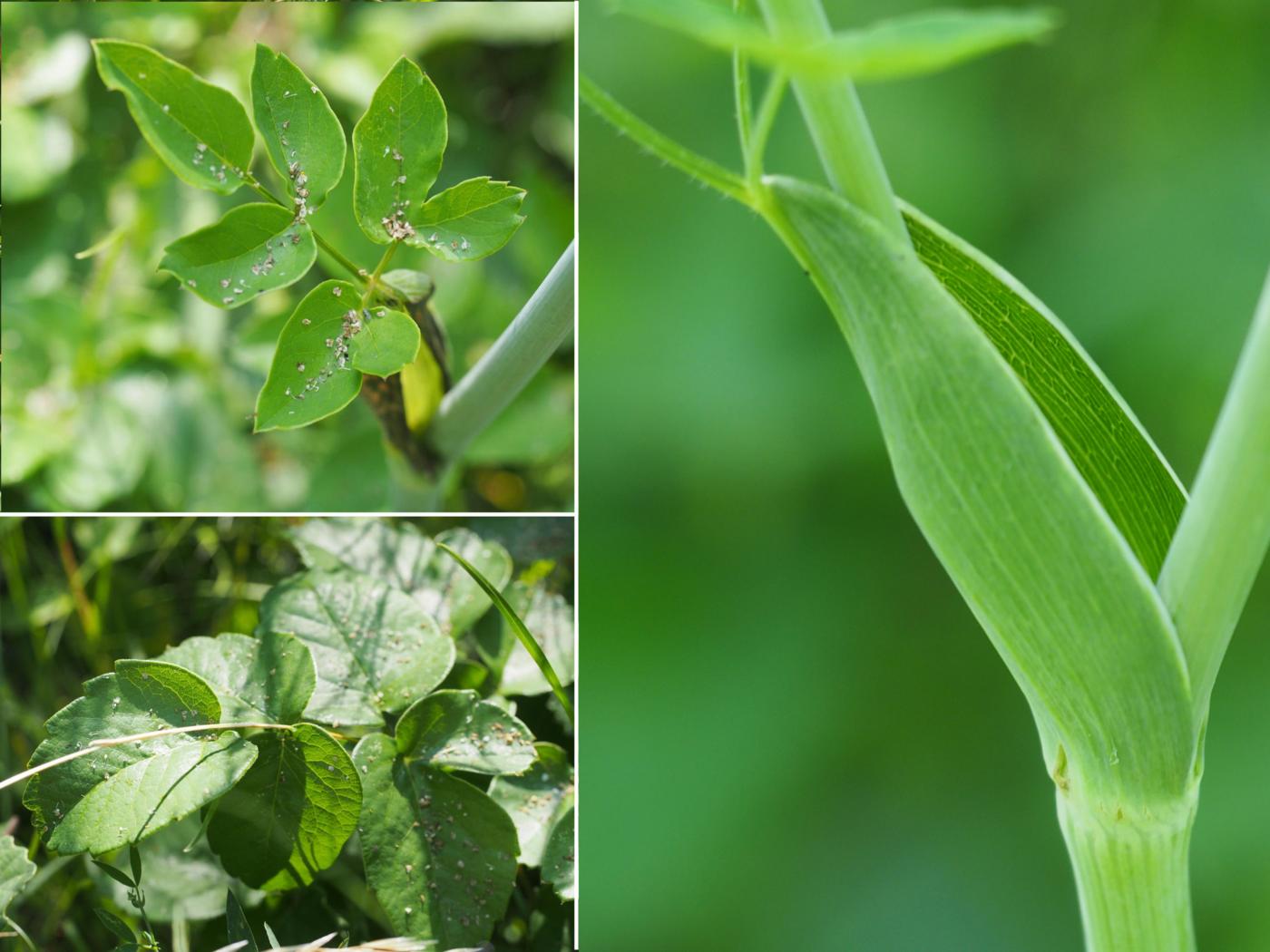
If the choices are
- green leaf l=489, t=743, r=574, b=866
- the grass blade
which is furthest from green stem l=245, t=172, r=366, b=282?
green leaf l=489, t=743, r=574, b=866

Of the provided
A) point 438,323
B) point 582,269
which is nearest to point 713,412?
point 582,269

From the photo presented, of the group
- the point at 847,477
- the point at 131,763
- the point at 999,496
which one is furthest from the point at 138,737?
the point at 847,477

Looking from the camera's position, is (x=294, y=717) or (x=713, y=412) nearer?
(x=294, y=717)

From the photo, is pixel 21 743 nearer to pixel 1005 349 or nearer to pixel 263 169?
pixel 263 169

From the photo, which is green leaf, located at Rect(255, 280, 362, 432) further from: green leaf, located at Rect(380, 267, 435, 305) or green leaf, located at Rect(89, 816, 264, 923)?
green leaf, located at Rect(89, 816, 264, 923)

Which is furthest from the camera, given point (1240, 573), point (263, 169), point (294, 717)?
point (263, 169)

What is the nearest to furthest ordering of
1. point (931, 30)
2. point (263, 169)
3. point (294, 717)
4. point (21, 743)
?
point (931, 30), point (294, 717), point (21, 743), point (263, 169)

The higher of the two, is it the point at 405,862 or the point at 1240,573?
the point at 1240,573
